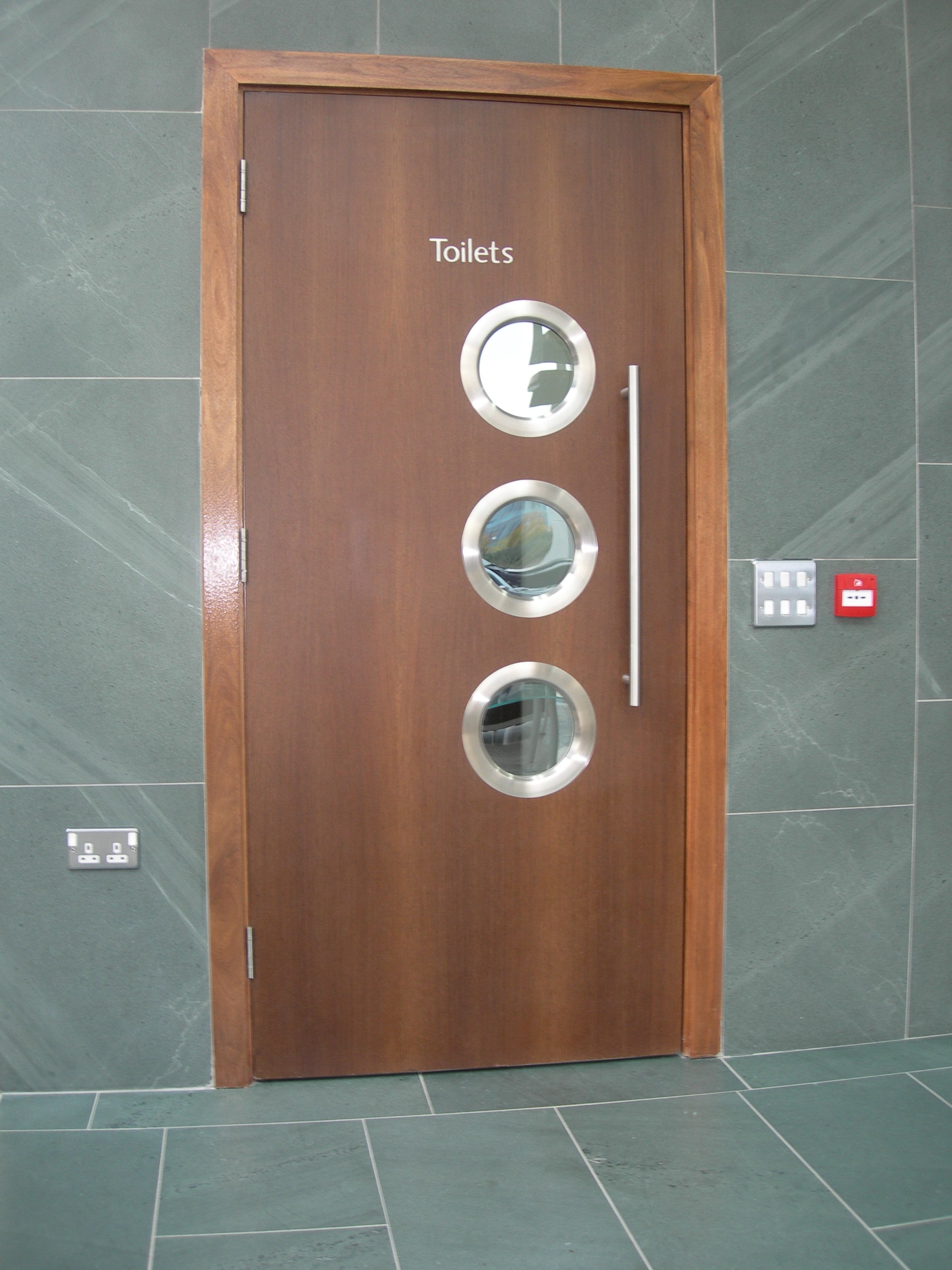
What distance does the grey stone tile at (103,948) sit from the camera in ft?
6.57

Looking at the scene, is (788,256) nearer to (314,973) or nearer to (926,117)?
(926,117)

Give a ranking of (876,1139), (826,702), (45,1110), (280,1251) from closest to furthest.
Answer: (280,1251), (876,1139), (45,1110), (826,702)

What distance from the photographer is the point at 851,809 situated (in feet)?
7.21

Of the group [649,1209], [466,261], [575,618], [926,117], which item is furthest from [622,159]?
[649,1209]

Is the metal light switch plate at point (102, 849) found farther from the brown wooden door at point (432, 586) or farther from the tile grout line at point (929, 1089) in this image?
the tile grout line at point (929, 1089)

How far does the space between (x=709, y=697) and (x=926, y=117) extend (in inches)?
54.3

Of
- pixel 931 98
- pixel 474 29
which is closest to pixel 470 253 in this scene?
pixel 474 29

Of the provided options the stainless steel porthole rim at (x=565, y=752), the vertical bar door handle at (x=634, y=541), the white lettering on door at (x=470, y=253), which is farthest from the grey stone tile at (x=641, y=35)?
the stainless steel porthole rim at (x=565, y=752)

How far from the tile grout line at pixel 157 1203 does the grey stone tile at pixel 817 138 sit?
2.12 m

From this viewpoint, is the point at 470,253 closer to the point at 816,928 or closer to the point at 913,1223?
the point at 816,928

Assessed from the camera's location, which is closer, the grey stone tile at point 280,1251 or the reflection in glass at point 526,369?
the grey stone tile at point 280,1251

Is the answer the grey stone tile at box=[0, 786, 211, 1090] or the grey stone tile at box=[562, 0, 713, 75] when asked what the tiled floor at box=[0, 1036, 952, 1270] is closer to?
the grey stone tile at box=[0, 786, 211, 1090]

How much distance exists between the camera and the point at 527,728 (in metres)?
2.10

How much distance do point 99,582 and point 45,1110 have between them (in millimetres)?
1071
